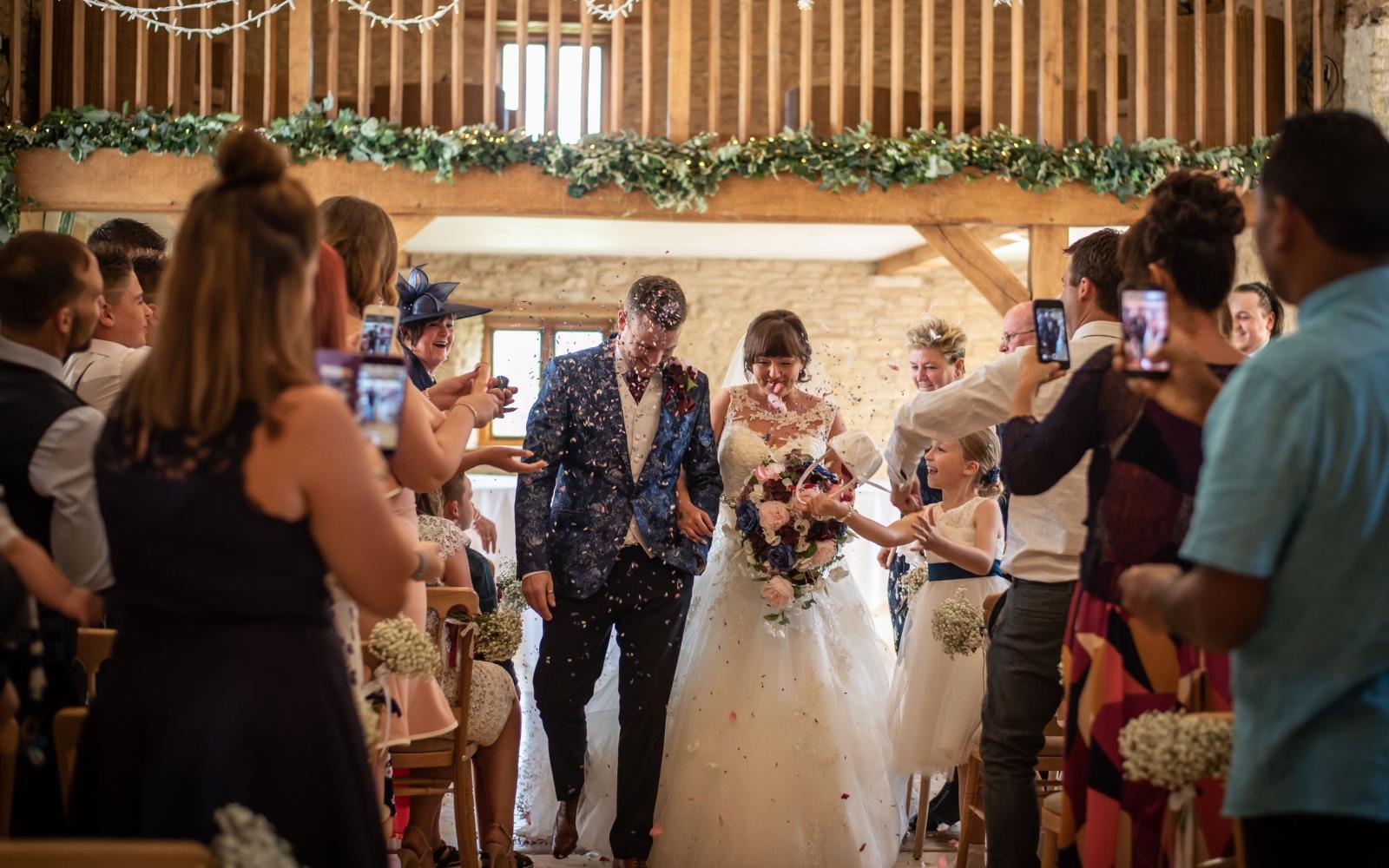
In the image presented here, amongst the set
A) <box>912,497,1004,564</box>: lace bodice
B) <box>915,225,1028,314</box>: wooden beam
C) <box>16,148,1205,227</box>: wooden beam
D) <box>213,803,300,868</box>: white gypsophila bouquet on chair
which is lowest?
<box>213,803,300,868</box>: white gypsophila bouquet on chair

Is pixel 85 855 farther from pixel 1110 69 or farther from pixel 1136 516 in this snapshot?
pixel 1110 69

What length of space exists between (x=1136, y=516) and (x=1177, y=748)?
427mm

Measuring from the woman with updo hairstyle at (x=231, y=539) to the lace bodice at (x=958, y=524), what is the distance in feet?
9.63

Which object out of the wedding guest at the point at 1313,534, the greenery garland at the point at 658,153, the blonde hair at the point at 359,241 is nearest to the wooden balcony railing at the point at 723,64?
the greenery garland at the point at 658,153

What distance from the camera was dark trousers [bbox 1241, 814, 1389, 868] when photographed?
5.30 ft

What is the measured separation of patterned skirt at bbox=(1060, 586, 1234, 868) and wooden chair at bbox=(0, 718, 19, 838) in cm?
185

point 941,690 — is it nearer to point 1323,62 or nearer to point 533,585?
point 533,585

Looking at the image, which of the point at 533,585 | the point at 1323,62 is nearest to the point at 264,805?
the point at 533,585

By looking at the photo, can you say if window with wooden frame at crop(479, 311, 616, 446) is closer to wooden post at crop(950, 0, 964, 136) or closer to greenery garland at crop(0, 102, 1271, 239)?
greenery garland at crop(0, 102, 1271, 239)

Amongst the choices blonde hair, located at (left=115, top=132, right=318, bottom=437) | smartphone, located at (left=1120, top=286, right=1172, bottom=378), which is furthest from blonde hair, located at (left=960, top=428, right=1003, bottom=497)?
blonde hair, located at (left=115, top=132, right=318, bottom=437)

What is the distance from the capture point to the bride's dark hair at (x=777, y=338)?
14.9 feet

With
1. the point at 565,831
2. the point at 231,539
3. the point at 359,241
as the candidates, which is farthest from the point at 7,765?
the point at 565,831

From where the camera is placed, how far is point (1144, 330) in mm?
2096

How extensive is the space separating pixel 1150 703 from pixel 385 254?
1.80 m
